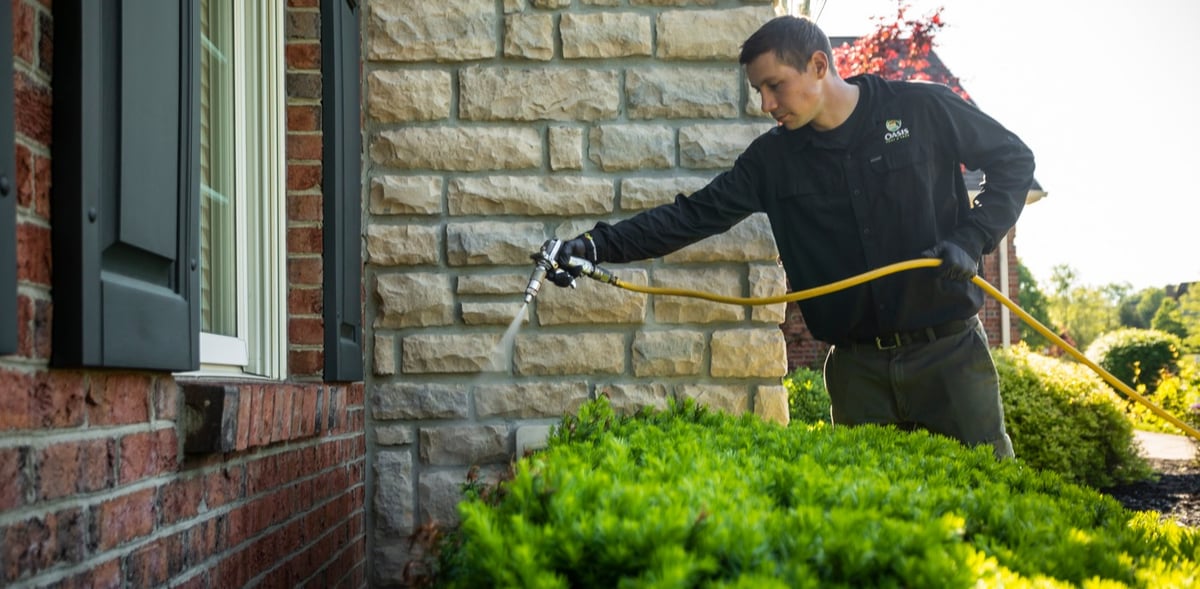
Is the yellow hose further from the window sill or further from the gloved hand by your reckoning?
the window sill

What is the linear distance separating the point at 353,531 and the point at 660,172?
5.30ft

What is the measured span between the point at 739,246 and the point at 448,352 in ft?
3.58

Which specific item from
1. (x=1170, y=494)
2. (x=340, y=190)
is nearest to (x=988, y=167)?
(x=340, y=190)

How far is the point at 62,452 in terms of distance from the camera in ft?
4.80

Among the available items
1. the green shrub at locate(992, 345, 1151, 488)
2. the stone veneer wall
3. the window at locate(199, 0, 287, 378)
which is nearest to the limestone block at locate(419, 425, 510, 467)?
the stone veneer wall

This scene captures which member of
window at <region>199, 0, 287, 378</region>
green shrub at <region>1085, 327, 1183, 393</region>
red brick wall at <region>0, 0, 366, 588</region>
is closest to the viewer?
red brick wall at <region>0, 0, 366, 588</region>

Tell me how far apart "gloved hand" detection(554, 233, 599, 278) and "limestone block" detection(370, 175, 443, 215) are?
55cm

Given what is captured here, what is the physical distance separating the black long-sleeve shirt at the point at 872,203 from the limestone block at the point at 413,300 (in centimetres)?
61

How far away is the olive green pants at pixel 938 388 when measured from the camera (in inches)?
134

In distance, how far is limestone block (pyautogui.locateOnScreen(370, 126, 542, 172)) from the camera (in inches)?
144

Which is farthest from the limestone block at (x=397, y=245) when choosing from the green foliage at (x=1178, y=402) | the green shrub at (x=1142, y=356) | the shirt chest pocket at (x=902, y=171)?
the green shrub at (x=1142, y=356)

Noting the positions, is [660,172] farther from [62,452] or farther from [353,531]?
[62,452]

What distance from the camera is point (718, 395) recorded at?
369cm

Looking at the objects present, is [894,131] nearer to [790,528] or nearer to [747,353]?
[747,353]
